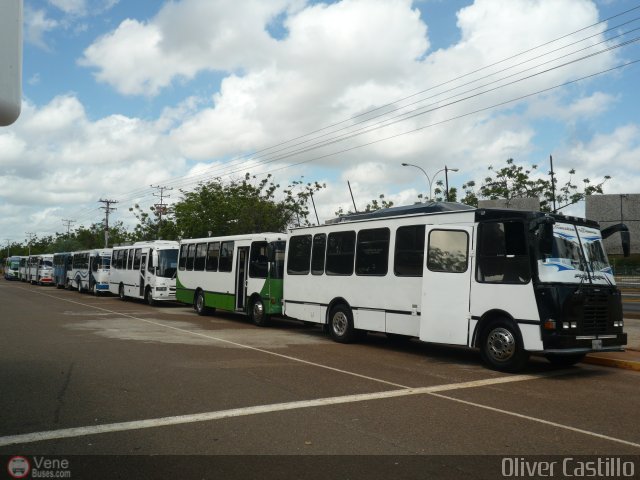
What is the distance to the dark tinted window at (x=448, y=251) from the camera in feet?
36.4

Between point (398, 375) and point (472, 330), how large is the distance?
1798 mm

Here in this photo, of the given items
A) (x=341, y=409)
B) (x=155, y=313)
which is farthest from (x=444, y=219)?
(x=155, y=313)

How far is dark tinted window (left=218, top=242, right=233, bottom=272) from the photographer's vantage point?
2047 cm

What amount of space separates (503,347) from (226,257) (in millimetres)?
12381

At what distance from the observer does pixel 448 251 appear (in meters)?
11.4

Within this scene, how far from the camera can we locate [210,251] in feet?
72.2

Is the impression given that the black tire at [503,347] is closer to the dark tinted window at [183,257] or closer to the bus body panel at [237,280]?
the bus body panel at [237,280]

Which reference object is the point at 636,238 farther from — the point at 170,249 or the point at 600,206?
the point at 170,249

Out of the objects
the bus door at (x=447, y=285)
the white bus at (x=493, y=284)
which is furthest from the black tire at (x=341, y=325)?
the bus door at (x=447, y=285)

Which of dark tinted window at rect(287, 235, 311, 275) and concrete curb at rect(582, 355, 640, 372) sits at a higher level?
dark tinted window at rect(287, 235, 311, 275)

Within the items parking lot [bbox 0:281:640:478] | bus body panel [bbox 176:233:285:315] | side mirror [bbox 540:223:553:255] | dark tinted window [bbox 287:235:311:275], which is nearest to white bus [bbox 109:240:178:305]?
bus body panel [bbox 176:233:285:315]

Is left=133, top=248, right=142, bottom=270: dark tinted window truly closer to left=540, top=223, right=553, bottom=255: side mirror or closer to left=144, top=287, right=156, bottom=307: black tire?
left=144, top=287, right=156, bottom=307: black tire

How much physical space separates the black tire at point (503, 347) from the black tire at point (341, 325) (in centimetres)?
402

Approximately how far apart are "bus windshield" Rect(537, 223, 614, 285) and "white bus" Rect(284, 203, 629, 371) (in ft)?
0.06
